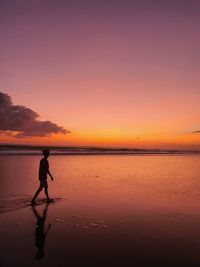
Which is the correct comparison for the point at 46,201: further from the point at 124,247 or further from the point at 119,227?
the point at 124,247

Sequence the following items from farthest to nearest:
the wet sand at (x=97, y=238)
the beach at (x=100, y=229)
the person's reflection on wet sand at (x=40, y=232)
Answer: the person's reflection on wet sand at (x=40, y=232) → the beach at (x=100, y=229) → the wet sand at (x=97, y=238)

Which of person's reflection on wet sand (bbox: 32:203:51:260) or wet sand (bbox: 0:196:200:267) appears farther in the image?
person's reflection on wet sand (bbox: 32:203:51:260)

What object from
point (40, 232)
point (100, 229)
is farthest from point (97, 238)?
point (40, 232)

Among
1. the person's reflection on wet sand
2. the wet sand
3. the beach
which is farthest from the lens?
the person's reflection on wet sand

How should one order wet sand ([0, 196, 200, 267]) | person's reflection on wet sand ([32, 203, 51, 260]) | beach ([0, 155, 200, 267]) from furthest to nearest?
person's reflection on wet sand ([32, 203, 51, 260]) → beach ([0, 155, 200, 267]) → wet sand ([0, 196, 200, 267])

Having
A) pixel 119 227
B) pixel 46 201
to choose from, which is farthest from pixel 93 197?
pixel 119 227

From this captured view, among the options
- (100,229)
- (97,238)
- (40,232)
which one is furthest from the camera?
A: (100,229)

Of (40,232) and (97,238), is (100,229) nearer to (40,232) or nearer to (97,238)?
(97,238)

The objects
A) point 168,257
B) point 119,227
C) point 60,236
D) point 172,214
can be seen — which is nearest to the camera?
point 168,257

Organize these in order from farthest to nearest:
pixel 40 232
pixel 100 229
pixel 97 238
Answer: pixel 100 229
pixel 40 232
pixel 97 238

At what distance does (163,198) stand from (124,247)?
7.82 m

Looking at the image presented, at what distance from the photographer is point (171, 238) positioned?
8.68m

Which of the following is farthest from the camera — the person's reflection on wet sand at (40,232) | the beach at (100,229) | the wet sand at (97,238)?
the person's reflection on wet sand at (40,232)

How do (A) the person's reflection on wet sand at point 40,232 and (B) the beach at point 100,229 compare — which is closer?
(B) the beach at point 100,229
